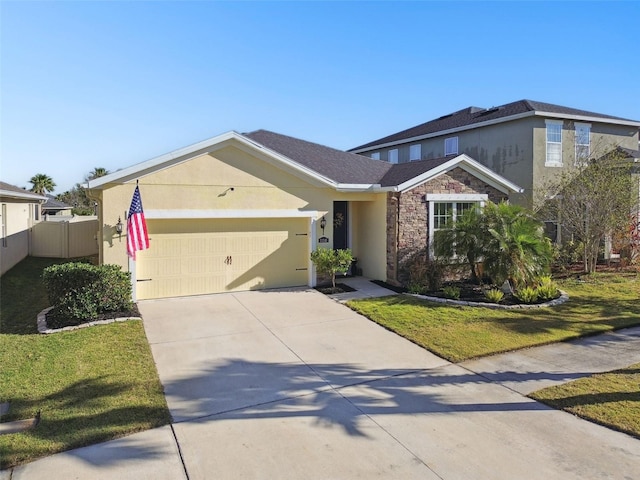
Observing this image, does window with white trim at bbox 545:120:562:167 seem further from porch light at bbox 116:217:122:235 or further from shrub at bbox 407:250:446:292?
porch light at bbox 116:217:122:235

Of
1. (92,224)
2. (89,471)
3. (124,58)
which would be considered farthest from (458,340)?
(92,224)

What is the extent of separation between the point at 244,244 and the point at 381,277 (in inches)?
187

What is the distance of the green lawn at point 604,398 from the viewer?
5.44m

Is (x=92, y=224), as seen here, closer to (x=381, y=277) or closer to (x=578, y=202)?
(x=381, y=277)

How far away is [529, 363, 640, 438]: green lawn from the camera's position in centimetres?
544

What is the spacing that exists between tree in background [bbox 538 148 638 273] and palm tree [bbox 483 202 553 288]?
434 centimetres

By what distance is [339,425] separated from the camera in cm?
538

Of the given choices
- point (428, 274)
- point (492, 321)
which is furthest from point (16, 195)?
point (492, 321)

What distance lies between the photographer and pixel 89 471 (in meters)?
4.35

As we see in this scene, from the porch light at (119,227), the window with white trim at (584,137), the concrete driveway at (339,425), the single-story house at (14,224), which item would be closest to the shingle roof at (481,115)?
the window with white trim at (584,137)

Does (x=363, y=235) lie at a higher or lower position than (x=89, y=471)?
higher

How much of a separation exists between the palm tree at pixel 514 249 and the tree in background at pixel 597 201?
4.34m

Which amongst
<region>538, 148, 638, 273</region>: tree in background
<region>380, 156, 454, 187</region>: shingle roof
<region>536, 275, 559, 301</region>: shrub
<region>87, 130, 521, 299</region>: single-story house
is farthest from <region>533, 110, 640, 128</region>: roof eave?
<region>536, 275, 559, 301</region>: shrub

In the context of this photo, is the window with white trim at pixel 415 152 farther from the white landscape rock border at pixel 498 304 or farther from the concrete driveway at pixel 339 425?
the concrete driveway at pixel 339 425
